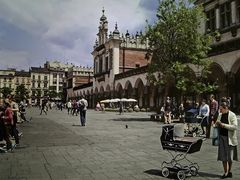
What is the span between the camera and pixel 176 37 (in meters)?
24.5

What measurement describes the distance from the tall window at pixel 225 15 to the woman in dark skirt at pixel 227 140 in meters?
25.1

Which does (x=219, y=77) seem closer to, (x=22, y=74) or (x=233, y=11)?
(x=233, y=11)

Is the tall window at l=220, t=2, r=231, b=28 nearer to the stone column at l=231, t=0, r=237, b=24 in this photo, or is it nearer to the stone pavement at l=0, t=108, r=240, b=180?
the stone column at l=231, t=0, r=237, b=24

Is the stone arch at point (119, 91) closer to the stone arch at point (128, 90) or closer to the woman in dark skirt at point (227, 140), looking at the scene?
the stone arch at point (128, 90)

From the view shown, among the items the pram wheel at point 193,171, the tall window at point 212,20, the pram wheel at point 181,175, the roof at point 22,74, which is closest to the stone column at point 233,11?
the tall window at point 212,20

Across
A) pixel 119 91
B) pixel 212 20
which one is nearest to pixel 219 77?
pixel 212 20

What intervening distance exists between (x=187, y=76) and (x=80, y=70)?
78.9 meters

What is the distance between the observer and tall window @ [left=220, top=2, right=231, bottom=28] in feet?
100

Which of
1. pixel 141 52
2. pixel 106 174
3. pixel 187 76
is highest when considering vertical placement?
pixel 141 52

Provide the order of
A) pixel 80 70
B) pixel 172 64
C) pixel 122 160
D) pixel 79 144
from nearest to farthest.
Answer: pixel 122 160, pixel 79 144, pixel 172 64, pixel 80 70

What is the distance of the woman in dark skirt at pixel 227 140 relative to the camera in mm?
7219

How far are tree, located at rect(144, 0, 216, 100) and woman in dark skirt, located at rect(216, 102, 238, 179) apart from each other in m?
16.1

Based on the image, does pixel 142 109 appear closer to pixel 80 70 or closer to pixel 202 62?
pixel 202 62

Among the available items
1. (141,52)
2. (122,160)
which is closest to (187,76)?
(122,160)
